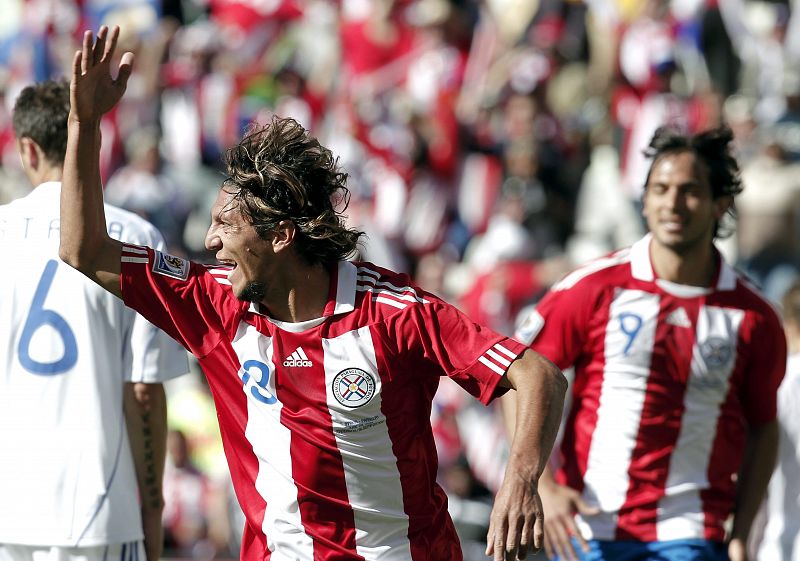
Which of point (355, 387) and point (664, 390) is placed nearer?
point (355, 387)

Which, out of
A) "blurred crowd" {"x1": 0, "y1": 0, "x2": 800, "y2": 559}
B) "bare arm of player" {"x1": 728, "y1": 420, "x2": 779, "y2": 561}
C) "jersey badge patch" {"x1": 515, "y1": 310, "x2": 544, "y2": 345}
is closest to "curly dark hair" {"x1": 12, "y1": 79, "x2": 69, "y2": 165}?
"jersey badge patch" {"x1": 515, "y1": 310, "x2": 544, "y2": 345}

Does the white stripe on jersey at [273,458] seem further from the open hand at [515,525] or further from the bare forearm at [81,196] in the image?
the open hand at [515,525]

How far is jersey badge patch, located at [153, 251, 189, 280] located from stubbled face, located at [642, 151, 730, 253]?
2119 mm

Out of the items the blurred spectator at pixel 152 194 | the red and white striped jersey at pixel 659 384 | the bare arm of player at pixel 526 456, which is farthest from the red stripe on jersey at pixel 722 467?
the blurred spectator at pixel 152 194

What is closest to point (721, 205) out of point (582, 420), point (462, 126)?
point (582, 420)

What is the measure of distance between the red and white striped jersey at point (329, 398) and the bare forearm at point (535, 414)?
29cm

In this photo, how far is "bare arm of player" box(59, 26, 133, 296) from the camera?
12.6ft

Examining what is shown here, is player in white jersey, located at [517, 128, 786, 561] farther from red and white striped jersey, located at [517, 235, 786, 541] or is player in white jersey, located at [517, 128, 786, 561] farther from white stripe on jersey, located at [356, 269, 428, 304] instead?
white stripe on jersey, located at [356, 269, 428, 304]

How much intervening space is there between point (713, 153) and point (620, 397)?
1.14 m

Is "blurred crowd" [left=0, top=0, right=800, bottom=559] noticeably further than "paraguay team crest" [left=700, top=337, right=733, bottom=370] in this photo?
Yes

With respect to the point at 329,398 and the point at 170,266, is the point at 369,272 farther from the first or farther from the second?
the point at 170,266

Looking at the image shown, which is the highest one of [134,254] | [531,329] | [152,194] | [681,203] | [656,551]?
[152,194]

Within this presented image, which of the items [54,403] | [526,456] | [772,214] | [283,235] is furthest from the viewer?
[772,214]

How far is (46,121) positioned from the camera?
15.5 feet
